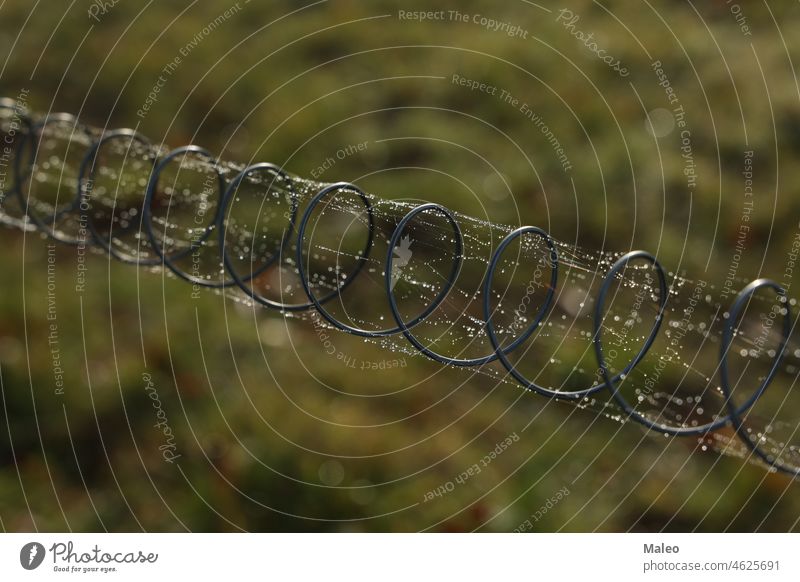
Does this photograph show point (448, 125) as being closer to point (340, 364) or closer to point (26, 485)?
point (340, 364)

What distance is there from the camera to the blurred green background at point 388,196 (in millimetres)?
1725

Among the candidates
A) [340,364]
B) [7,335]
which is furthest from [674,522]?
[7,335]

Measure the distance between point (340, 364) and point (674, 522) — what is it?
0.85m

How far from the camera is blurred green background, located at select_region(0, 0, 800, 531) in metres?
1.72
